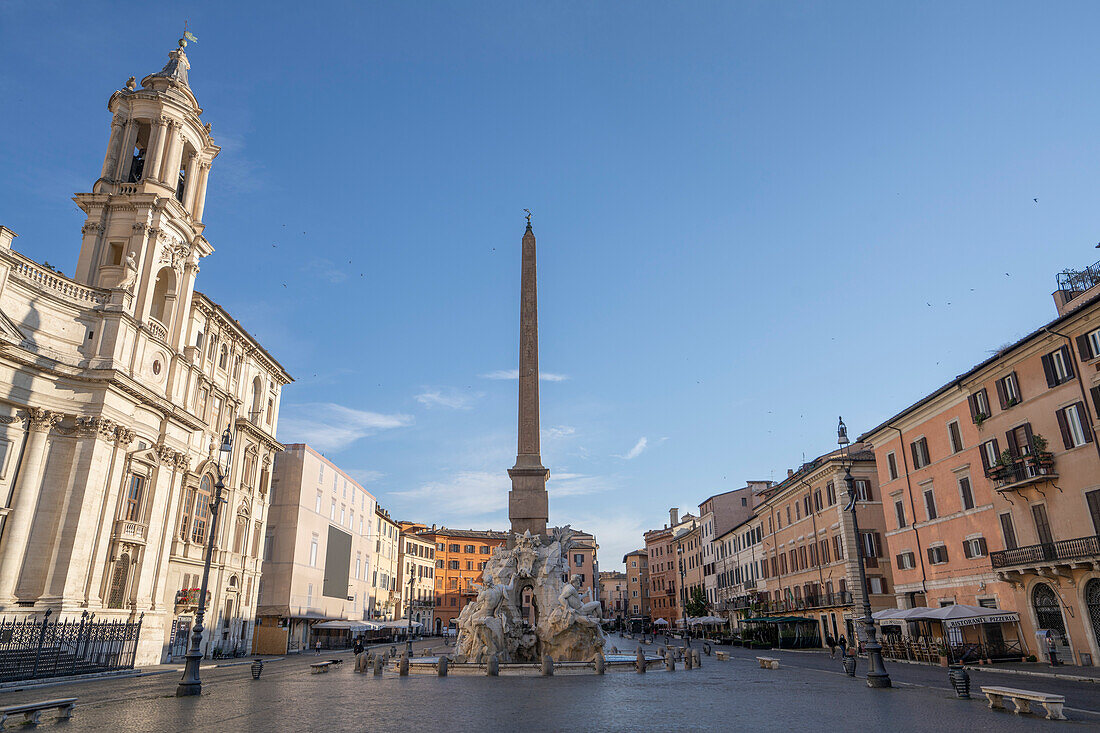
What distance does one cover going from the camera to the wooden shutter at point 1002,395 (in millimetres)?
26969

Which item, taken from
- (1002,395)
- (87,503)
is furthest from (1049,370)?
(87,503)

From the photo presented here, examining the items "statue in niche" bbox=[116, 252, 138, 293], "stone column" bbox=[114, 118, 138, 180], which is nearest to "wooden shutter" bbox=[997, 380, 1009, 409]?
"statue in niche" bbox=[116, 252, 138, 293]

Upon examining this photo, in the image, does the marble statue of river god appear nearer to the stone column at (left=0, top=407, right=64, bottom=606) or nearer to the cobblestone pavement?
the cobblestone pavement

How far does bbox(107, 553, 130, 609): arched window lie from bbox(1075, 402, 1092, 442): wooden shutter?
3949 centimetres

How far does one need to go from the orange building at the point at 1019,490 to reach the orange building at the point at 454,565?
64223 millimetres

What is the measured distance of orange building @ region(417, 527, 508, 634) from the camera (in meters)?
89.5

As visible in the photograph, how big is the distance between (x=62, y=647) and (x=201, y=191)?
26939 millimetres

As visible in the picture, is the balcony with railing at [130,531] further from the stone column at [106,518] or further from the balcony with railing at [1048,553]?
the balcony with railing at [1048,553]

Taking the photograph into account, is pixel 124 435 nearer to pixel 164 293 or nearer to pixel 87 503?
pixel 87 503

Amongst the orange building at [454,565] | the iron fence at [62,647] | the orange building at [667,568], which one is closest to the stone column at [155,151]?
the iron fence at [62,647]

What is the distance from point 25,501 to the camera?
89.1ft

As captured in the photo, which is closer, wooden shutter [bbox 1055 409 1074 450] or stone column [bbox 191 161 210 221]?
wooden shutter [bbox 1055 409 1074 450]

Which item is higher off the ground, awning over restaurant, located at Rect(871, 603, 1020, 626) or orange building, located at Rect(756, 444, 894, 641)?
orange building, located at Rect(756, 444, 894, 641)

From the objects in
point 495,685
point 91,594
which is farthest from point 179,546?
point 495,685
